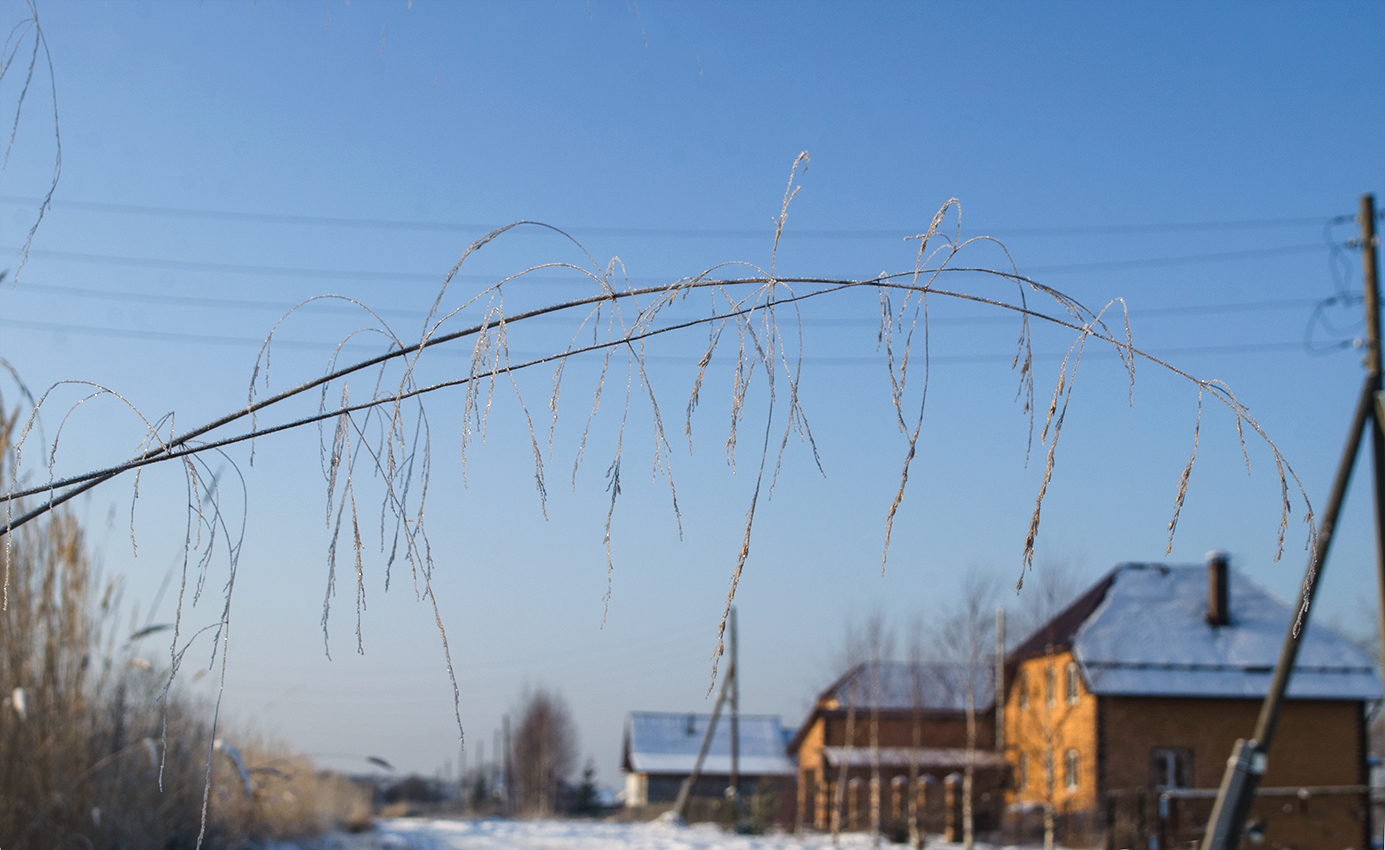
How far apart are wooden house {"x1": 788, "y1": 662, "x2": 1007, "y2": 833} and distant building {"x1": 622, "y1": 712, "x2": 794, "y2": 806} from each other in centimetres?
624

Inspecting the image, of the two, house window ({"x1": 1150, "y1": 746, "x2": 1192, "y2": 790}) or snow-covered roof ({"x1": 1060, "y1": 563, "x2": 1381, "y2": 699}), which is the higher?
snow-covered roof ({"x1": 1060, "y1": 563, "x2": 1381, "y2": 699})

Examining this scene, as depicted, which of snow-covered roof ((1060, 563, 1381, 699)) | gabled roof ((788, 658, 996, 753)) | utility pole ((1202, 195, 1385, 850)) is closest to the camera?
utility pole ((1202, 195, 1385, 850))

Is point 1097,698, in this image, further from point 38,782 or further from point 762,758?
point 38,782

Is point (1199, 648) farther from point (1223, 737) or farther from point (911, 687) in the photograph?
point (911, 687)

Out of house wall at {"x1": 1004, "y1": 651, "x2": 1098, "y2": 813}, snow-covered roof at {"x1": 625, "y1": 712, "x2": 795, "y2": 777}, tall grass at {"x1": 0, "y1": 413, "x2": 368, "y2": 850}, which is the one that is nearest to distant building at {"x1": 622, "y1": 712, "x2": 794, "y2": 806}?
snow-covered roof at {"x1": 625, "y1": 712, "x2": 795, "y2": 777}

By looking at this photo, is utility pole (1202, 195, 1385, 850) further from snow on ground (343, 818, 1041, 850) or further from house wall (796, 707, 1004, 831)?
house wall (796, 707, 1004, 831)

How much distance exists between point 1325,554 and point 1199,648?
19.0m

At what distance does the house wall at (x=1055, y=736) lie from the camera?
25641mm

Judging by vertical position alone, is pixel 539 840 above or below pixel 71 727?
below

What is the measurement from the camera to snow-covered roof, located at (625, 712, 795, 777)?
4362 cm

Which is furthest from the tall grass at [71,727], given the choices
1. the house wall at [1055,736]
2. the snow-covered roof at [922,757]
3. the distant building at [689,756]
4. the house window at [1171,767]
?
the distant building at [689,756]

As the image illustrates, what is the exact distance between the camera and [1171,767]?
25.8m

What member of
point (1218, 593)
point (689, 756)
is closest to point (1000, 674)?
point (1218, 593)

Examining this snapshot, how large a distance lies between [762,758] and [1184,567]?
20483 mm
